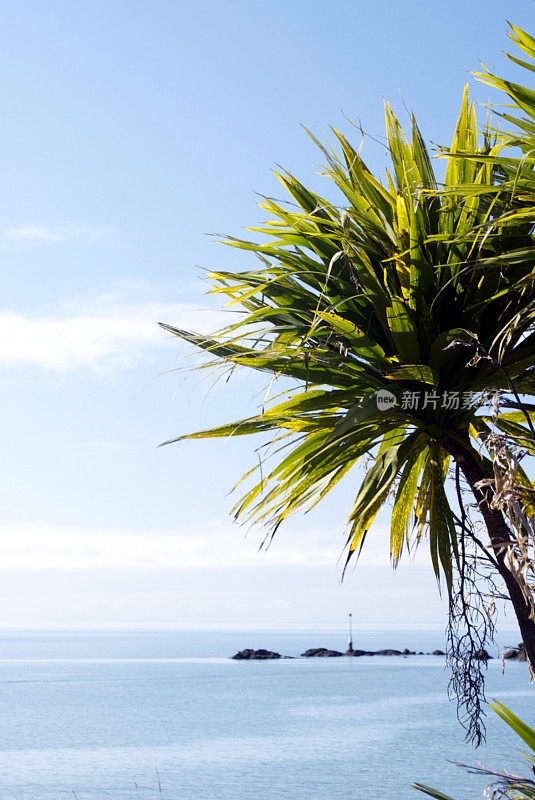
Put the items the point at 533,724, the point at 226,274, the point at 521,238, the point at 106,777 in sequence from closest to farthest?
the point at 521,238 < the point at 226,274 < the point at 106,777 < the point at 533,724

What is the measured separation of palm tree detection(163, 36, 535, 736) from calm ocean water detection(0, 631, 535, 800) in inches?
815

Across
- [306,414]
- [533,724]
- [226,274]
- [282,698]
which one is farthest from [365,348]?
[282,698]

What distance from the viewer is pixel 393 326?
121 inches

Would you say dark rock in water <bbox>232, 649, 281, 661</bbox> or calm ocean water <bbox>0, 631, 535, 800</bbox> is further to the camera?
dark rock in water <bbox>232, 649, 281, 661</bbox>

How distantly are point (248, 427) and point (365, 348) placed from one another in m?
0.69

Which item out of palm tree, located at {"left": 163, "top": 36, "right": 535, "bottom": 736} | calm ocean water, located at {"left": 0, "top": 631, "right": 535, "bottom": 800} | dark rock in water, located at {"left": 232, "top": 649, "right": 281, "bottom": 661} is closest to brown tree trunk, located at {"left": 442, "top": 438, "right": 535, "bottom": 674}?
palm tree, located at {"left": 163, "top": 36, "right": 535, "bottom": 736}

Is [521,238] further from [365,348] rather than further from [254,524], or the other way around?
[254,524]

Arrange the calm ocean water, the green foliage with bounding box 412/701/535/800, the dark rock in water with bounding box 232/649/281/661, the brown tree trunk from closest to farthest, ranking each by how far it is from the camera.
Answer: the green foliage with bounding box 412/701/535/800
the brown tree trunk
the calm ocean water
the dark rock in water with bounding box 232/649/281/661

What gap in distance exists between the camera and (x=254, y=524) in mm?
3480

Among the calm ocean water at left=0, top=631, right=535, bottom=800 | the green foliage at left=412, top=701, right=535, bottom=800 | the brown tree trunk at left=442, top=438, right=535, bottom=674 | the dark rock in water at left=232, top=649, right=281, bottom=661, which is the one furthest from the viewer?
the dark rock in water at left=232, top=649, right=281, bottom=661

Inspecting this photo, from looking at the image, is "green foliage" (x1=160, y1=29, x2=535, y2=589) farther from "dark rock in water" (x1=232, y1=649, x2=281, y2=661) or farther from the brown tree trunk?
"dark rock in water" (x1=232, y1=649, x2=281, y2=661)

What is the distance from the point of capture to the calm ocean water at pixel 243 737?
33.9m

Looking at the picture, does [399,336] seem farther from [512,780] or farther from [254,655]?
[254,655]

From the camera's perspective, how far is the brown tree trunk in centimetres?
274
